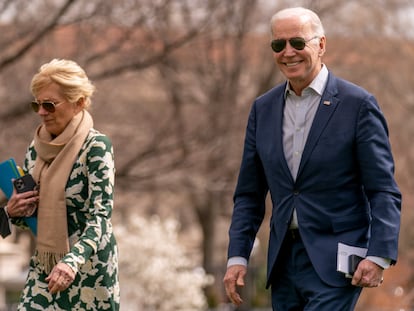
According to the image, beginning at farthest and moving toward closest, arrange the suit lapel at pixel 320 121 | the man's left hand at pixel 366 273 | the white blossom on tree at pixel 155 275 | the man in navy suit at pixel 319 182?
the white blossom on tree at pixel 155 275 → the suit lapel at pixel 320 121 → the man in navy suit at pixel 319 182 → the man's left hand at pixel 366 273

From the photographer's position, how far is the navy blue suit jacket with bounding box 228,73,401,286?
5.72 m

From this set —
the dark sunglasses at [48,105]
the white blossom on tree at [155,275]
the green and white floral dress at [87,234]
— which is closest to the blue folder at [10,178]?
the green and white floral dress at [87,234]

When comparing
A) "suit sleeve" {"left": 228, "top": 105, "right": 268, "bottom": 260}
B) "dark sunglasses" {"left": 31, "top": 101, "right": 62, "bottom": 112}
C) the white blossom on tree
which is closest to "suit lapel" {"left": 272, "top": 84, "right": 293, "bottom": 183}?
"suit sleeve" {"left": 228, "top": 105, "right": 268, "bottom": 260}

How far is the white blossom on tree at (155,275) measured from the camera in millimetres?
26578

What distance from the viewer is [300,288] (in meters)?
5.80

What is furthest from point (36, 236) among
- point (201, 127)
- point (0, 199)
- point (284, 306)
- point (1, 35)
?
point (201, 127)

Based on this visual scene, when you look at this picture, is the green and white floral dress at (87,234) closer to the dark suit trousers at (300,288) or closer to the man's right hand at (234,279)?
the man's right hand at (234,279)

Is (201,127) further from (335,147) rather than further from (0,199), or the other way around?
(335,147)

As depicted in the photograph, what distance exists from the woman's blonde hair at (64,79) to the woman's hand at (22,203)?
492mm

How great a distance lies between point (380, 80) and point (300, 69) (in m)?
28.8

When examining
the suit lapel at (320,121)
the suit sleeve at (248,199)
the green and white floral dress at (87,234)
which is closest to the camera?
the suit lapel at (320,121)

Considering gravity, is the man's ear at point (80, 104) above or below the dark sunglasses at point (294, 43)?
below

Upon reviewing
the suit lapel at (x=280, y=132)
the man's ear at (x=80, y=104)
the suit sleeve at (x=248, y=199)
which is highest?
the man's ear at (x=80, y=104)

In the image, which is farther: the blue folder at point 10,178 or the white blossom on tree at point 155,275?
the white blossom on tree at point 155,275
